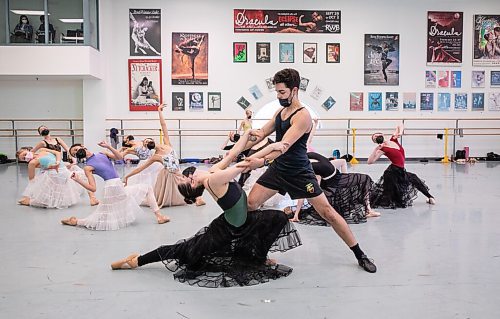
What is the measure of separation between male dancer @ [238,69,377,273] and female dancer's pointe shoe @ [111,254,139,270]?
1012 mm

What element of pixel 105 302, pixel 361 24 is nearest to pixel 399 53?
pixel 361 24

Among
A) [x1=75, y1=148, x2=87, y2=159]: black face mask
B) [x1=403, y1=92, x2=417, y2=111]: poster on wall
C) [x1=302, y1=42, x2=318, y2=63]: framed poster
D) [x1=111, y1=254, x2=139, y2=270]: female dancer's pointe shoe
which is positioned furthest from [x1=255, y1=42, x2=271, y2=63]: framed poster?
[x1=111, y1=254, x2=139, y2=270]: female dancer's pointe shoe

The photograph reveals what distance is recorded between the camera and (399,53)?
596 inches

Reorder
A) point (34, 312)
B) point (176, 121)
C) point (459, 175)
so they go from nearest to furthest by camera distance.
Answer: point (34, 312) → point (459, 175) → point (176, 121)

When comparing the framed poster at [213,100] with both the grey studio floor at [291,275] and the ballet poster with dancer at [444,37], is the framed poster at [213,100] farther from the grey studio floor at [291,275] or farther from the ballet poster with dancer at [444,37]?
the grey studio floor at [291,275]

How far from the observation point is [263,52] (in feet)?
49.0

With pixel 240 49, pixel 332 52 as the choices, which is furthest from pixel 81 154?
pixel 332 52

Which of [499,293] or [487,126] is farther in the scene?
[487,126]

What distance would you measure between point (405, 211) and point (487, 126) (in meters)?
10.3

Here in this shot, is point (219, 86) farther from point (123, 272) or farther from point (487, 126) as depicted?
point (123, 272)

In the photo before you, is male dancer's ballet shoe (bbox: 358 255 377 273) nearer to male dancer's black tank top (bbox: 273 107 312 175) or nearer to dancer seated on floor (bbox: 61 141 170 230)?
Answer: male dancer's black tank top (bbox: 273 107 312 175)

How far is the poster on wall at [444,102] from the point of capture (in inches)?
599

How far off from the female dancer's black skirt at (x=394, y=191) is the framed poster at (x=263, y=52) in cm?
867

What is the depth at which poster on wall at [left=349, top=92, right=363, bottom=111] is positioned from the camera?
15.1m
